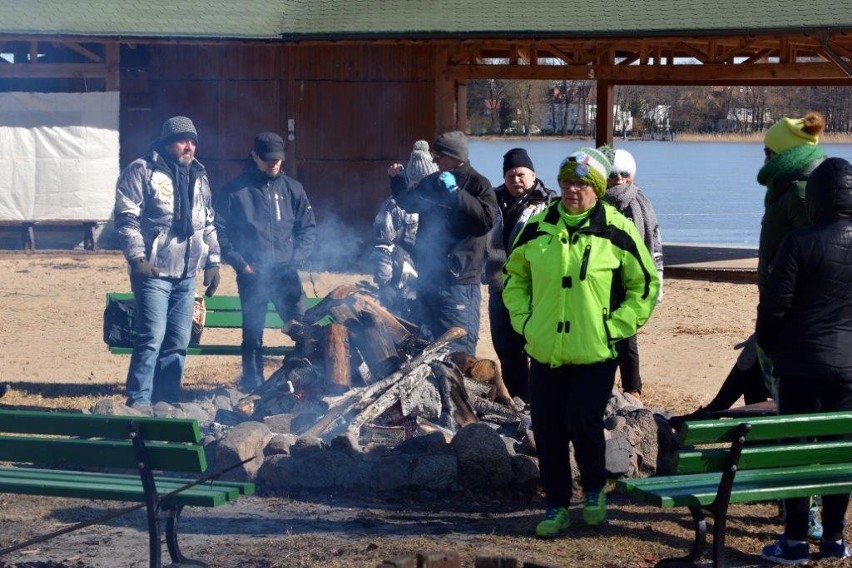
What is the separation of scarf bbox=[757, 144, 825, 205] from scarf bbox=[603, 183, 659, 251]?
5.25 feet

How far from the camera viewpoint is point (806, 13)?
49.4 feet

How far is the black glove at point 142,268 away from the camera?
7328mm

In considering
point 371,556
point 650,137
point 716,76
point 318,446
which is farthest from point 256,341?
point 650,137

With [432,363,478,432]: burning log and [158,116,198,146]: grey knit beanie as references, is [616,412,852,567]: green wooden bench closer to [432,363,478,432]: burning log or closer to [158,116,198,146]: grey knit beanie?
[432,363,478,432]: burning log

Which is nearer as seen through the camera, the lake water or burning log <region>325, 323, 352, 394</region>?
burning log <region>325, 323, 352, 394</region>

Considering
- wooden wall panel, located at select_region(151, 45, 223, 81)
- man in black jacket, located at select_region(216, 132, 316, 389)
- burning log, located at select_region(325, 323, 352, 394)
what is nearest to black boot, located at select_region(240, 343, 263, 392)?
man in black jacket, located at select_region(216, 132, 316, 389)

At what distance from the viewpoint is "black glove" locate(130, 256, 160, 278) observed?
733cm

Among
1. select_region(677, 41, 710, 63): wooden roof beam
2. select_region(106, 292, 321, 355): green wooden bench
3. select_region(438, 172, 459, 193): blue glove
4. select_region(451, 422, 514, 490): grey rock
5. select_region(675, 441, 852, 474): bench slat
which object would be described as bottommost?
select_region(451, 422, 514, 490): grey rock

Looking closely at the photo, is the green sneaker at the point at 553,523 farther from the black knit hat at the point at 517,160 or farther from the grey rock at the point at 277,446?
the black knit hat at the point at 517,160

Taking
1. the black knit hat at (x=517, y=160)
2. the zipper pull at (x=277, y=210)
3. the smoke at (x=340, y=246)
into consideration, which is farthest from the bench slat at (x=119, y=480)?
the smoke at (x=340, y=246)

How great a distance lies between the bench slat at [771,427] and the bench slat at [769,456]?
6cm

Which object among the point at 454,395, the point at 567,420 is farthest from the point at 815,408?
the point at 454,395

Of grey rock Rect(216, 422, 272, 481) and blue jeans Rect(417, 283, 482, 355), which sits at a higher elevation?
blue jeans Rect(417, 283, 482, 355)

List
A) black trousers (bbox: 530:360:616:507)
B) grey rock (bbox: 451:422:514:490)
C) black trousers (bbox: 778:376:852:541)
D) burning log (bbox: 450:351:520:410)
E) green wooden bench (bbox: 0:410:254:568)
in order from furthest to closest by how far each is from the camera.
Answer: burning log (bbox: 450:351:520:410)
grey rock (bbox: 451:422:514:490)
black trousers (bbox: 530:360:616:507)
black trousers (bbox: 778:376:852:541)
green wooden bench (bbox: 0:410:254:568)
